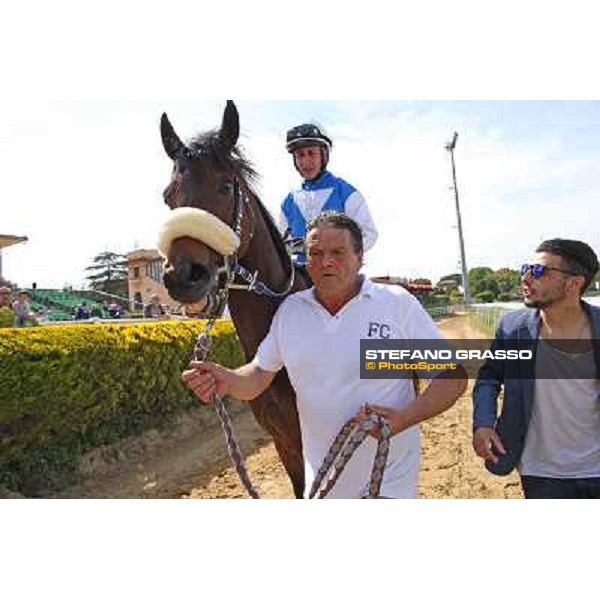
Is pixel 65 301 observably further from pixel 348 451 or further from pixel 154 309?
pixel 348 451

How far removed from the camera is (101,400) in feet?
14.7

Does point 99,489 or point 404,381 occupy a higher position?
point 404,381

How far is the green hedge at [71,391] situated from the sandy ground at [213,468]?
18 cm

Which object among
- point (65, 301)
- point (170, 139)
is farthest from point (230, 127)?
point (65, 301)

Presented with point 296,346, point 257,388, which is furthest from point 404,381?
point 257,388

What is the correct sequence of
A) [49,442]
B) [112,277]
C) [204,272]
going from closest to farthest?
[204,272] → [112,277] → [49,442]

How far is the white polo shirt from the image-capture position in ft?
5.49

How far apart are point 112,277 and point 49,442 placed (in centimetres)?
154

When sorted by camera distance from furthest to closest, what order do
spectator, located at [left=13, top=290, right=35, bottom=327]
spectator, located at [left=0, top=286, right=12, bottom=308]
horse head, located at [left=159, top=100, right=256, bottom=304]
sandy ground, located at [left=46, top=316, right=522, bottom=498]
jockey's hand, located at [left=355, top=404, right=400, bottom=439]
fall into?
sandy ground, located at [left=46, top=316, right=522, bottom=498] < spectator, located at [left=13, top=290, right=35, bottom=327] < spectator, located at [left=0, top=286, right=12, bottom=308] < horse head, located at [left=159, top=100, right=256, bottom=304] < jockey's hand, located at [left=355, top=404, right=400, bottom=439]

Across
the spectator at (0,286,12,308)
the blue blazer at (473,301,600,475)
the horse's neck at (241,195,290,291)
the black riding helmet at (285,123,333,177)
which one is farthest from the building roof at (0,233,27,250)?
the blue blazer at (473,301,600,475)

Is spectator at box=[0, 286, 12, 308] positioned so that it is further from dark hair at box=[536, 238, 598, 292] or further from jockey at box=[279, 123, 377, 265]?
dark hair at box=[536, 238, 598, 292]

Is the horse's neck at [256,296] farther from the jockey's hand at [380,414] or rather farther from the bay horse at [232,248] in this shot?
the jockey's hand at [380,414]

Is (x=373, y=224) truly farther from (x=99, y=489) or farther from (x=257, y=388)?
(x=99, y=489)

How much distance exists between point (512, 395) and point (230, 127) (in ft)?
4.53
